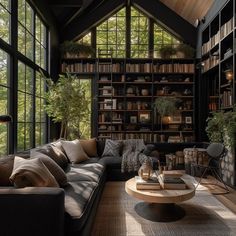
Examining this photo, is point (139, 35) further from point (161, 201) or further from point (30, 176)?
point (30, 176)

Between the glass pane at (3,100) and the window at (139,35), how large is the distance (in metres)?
4.36

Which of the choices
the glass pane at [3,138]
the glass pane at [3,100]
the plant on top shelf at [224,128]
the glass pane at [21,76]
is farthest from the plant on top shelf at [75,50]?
the plant on top shelf at [224,128]

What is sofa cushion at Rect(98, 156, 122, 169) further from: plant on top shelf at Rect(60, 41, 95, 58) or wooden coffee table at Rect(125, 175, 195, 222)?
plant on top shelf at Rect(60, 41, 95, 58)

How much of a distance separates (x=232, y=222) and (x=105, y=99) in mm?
4937

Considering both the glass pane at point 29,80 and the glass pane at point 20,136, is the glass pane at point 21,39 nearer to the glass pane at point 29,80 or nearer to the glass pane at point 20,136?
the glass pane at point 29,80

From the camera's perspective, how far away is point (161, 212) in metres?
3.12

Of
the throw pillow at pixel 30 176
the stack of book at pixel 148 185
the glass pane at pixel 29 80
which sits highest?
the glass pane at pixel 29 80

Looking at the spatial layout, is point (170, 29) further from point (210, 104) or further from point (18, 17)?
point (18, 17)

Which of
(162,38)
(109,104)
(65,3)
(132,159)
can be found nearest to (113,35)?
(162,38)

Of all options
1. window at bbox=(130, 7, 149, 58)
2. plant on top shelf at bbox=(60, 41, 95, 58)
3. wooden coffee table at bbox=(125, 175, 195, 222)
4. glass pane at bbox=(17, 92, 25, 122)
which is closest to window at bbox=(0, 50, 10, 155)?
glass pane at bbox=(17, 92, 25, 122)

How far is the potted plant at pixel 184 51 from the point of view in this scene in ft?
23.7

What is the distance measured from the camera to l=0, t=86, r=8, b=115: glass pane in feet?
13.0

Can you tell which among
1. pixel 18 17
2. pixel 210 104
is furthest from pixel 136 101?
pixel 18 17

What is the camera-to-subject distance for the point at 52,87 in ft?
19.0
